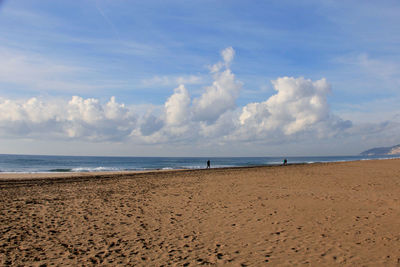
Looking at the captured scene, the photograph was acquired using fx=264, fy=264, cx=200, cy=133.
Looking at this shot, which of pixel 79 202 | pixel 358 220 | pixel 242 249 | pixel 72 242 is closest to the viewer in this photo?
pixel 242 249

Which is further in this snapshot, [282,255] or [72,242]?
[72,242]

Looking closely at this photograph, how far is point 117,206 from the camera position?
1314 cm

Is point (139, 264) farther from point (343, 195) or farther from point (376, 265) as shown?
point (343, 195)

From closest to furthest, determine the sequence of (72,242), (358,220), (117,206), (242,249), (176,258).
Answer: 1. (176,258)
2. (242,249)
3. (72,242)
4. (358,220)
5. (117,206)

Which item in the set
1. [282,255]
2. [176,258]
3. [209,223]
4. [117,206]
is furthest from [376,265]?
[117,206]

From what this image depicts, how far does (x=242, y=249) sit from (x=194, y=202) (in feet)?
22.8

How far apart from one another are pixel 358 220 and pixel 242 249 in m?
5.29

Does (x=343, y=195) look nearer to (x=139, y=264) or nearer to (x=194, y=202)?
(x=194, y=202)

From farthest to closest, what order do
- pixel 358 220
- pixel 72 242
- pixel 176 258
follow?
pixel 358 220 < pixel 72 242 < pixel 176 258

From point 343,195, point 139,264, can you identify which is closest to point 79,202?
Answer: point 139,264

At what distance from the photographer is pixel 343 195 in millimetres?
14859

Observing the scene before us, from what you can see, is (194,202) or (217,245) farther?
(194,202)

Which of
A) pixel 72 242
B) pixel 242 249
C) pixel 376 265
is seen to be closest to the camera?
pixel 376 265

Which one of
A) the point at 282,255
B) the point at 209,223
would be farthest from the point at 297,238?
the point at 209,223
